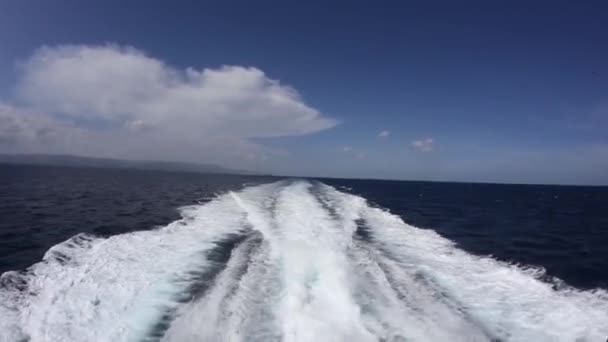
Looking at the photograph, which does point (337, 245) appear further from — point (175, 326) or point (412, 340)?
point (175, 326)

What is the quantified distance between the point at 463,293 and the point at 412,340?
10.5ft

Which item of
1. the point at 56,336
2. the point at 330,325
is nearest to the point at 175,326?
the point at 56,336

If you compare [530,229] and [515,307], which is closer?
[515,307]

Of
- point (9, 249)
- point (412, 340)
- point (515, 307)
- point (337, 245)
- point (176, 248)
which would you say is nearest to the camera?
point (412, 340)

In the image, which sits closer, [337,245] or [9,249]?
[9,249]

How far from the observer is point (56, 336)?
527cm

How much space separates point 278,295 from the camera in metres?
7.24

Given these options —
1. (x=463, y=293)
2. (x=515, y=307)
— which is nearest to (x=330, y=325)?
(x=463, y=293)

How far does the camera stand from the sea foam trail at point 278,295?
5758mm

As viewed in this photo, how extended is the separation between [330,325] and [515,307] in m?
4.62

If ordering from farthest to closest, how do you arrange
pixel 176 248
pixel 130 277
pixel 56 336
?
pixel 176 248 < pixel 130 277 < pixel 56 336

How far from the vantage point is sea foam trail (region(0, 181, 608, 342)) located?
5.76 m

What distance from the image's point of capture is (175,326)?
5.78 metres

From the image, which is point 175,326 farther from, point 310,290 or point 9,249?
point 9,249
